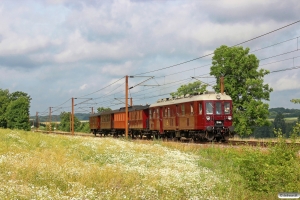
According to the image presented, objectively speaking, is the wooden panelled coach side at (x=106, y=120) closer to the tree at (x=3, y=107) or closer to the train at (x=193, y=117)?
the train at (x=193, y=117)

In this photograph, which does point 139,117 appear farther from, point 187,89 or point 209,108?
point 187,89

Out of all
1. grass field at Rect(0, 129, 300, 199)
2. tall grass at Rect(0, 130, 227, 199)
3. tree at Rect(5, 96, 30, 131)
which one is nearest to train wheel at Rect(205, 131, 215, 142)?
tall grass at Rect(0, 130, 227, 199)

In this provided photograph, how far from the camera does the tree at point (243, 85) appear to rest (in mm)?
52719

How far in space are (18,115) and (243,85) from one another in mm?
67956

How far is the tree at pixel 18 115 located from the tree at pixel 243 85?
6263cm

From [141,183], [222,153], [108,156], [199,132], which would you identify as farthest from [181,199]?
[199,132]

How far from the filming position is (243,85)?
2238 inches

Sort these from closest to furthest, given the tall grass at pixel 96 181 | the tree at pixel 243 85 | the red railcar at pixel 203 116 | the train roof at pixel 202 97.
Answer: the tall grass at pixel 96 181 → the red railcar at pixel 203 116 → the train roof at pixel 202 97 → the tree at pixel 243 85

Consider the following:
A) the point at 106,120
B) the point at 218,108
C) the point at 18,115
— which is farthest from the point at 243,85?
the point at 18,115

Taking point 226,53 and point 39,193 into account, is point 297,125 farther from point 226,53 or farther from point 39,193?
point 226,53

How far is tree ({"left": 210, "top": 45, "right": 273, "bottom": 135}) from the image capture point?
173 feet

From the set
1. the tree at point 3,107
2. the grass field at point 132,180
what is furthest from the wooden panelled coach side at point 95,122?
the tree at point 3,107

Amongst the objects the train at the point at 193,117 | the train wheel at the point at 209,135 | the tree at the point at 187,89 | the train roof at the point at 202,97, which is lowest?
the train wheel at the point at 209,135

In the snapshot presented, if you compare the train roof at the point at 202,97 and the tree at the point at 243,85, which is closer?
the train roof at the point at 202,97
